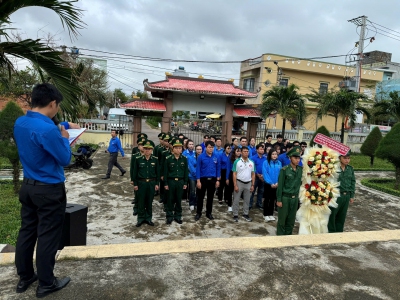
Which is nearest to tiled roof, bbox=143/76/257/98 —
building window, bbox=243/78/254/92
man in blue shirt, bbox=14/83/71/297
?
man in blue shirt, bbox=14/83/71/297

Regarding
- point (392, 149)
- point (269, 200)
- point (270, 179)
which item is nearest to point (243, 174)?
point (270, 179)

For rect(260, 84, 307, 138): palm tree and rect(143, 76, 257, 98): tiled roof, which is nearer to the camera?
rect(260, 84, 307, 138): palm tree

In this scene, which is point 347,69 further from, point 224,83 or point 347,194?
point 347,194

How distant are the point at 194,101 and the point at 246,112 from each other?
2.94m

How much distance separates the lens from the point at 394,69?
1393 inches

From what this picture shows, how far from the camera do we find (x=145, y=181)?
5117 mm

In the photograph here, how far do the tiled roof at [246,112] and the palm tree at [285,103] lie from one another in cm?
98

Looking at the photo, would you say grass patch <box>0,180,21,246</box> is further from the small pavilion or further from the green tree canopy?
the green tree canopy

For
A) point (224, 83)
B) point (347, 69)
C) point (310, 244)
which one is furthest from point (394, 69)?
point (310, 244)

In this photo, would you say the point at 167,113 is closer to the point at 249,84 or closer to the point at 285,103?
the point at 285,103

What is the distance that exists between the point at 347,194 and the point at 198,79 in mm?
11843

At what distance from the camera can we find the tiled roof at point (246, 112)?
14.9 m

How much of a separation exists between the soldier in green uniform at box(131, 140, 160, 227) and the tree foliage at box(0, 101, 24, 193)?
321cm

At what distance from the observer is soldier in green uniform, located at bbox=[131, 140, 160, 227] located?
5.11 metres
